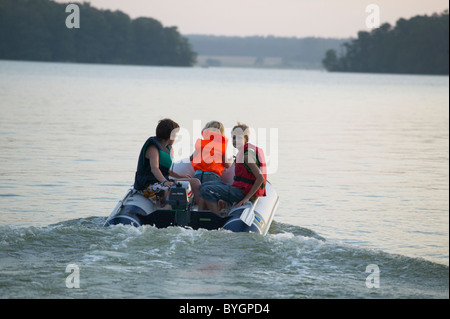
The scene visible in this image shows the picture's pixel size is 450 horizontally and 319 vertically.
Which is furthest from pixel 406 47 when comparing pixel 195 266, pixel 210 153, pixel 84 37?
pixel 195 266

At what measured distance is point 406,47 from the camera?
95750mm

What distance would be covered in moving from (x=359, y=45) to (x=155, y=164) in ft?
353

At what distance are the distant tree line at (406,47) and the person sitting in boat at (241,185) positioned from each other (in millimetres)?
82433

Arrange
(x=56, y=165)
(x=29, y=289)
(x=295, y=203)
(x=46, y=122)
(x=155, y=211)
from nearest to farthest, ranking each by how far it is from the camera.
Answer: (x=29, y=289) → (x=155, y=211) → (x=295, y=203) → (x=56, y=165) → (x=46, y=122)

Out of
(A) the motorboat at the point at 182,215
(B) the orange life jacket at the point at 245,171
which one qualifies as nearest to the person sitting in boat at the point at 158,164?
(A) the motorboat at the point at 182,215

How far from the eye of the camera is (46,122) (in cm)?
1831

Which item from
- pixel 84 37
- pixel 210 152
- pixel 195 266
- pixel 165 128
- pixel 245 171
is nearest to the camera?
pixel 195 266

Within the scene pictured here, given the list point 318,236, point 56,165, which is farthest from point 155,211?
point 56,165

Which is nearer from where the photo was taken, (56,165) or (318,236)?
(318,236)

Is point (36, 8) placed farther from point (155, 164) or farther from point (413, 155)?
point (155, 164)

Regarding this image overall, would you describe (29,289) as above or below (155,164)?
below

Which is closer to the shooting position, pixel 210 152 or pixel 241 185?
pixel 241 185

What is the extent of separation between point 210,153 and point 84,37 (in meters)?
91.3

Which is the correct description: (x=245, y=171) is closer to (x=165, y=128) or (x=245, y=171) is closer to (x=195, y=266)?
(x=165, y=128)
